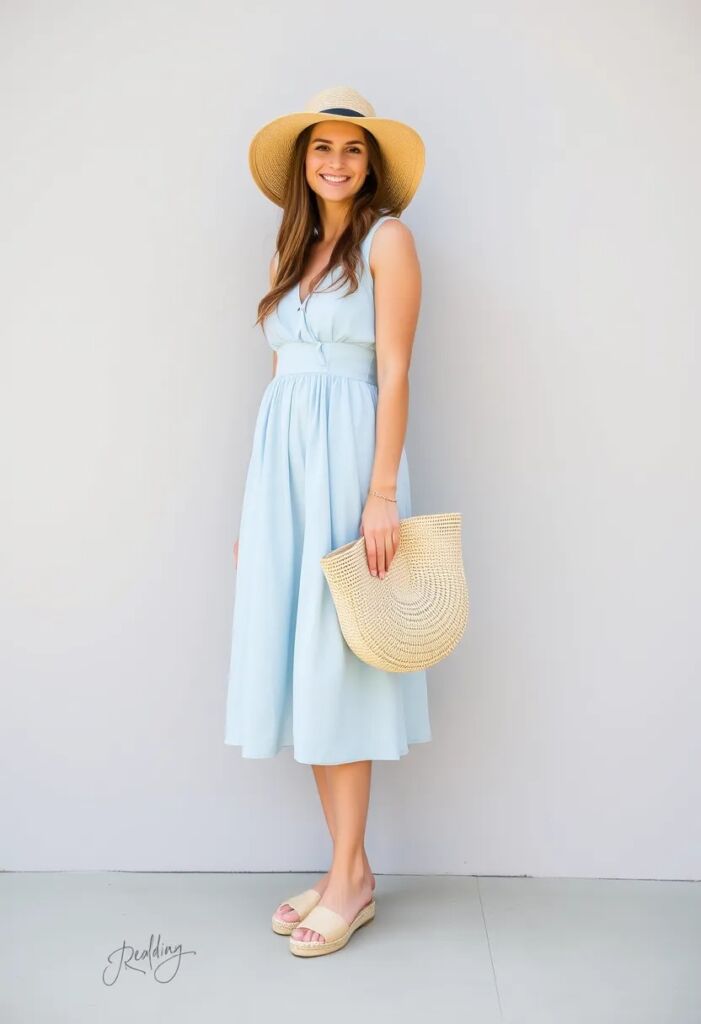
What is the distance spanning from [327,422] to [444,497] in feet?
1.41

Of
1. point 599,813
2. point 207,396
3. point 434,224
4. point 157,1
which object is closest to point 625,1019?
point 599,813

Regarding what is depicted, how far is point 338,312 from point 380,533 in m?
0.45

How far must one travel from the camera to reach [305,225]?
2.00 meters

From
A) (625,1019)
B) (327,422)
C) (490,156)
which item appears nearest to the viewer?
(625,1019)

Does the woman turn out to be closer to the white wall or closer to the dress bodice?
the dress bodice

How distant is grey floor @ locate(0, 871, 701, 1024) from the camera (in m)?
1.61

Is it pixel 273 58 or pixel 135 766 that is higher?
pixel 273 58

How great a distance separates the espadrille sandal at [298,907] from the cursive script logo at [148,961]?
0.17m

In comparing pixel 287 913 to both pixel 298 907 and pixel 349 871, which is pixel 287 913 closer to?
pixel 298 907

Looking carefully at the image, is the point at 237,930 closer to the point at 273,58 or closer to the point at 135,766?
the point at 135,766

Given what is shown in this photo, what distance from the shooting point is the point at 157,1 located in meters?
2.22

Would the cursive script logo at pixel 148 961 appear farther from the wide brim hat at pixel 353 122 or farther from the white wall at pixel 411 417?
the wide brim hat at pixel 353 122

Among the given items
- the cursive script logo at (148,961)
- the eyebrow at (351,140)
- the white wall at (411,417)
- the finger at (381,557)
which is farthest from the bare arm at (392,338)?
the cursive script logo at (148,961)

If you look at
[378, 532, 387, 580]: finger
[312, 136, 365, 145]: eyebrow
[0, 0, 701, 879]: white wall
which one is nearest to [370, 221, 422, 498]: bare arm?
[378, 532, 387, 580]: finger
